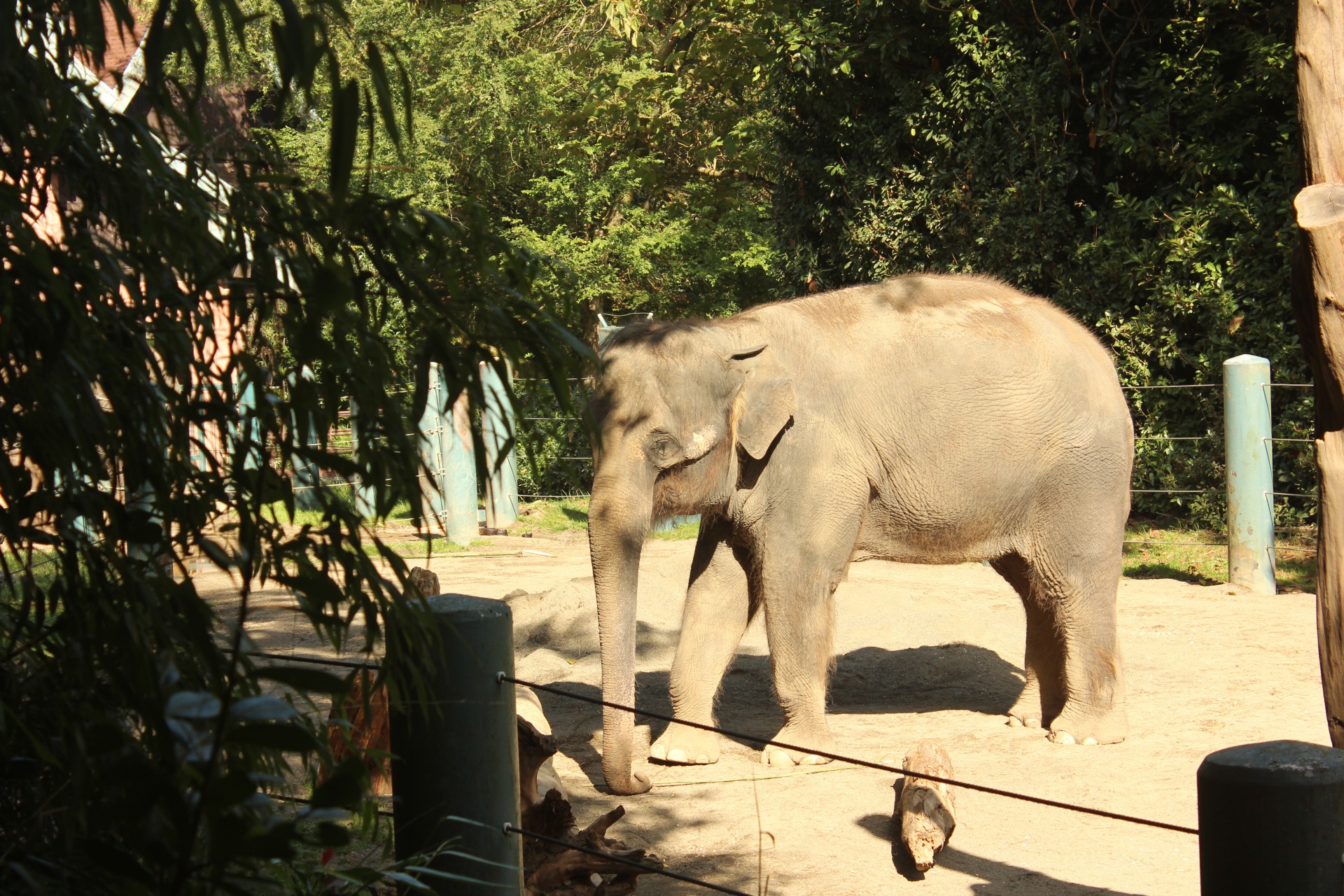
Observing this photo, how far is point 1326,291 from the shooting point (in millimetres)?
3350

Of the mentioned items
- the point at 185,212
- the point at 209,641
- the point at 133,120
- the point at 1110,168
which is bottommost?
the point at 209,641

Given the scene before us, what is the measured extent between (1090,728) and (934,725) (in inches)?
29.5

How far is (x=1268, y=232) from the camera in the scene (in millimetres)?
9719

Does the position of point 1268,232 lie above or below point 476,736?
above

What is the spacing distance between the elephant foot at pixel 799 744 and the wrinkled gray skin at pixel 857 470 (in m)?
0.01

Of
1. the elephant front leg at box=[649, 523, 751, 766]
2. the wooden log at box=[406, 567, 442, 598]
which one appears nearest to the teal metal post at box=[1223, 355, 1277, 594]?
the elephant front leg at box=[649, 523, 751, 766]

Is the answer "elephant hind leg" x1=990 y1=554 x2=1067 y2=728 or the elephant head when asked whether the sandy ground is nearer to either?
"elephant hind leg" x1=990 y1=554 x2=1067 y2=728

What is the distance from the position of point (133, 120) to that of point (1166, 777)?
176 inches

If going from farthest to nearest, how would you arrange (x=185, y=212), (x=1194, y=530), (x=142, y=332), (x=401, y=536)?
(x=401, y=536)
(x=1194, y=530)
(x=185, y=212)
(x=142, y=332)

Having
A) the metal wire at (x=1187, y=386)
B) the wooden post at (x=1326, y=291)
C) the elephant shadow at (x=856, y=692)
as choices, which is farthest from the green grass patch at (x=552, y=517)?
the wooden post at (x=1326, y=291)

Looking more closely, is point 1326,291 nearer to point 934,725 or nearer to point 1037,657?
point 1037,657

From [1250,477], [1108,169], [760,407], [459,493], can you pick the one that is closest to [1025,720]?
[760,407]

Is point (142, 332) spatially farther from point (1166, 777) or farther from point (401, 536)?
point (401, 536)

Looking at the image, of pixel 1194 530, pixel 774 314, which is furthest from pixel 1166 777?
pixel 1194 530
